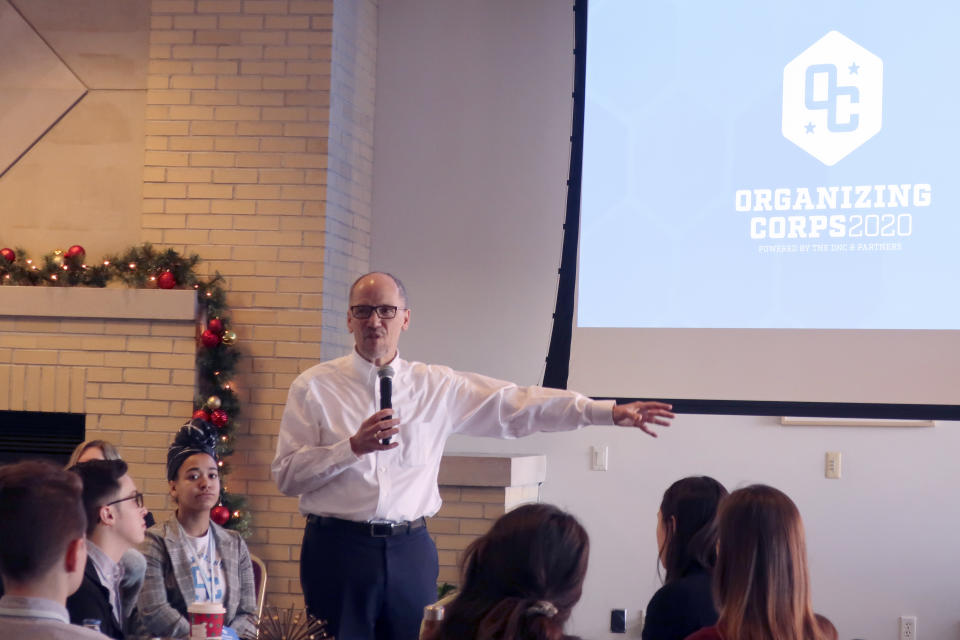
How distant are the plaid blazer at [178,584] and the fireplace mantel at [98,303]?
5.69ft

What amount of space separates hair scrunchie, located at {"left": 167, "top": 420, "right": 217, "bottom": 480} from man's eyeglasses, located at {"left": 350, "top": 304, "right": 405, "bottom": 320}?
29.8 inches

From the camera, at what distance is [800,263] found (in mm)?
4391

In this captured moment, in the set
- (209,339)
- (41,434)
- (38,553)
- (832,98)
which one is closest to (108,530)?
(38,553)

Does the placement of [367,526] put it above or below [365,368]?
below

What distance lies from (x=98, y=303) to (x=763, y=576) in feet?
12.6

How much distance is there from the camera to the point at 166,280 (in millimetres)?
4938

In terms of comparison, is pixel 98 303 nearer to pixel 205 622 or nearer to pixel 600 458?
pixel 600 458

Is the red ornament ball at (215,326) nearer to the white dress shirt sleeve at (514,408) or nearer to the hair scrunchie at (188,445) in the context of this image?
the hair scrunchie at (188,445)

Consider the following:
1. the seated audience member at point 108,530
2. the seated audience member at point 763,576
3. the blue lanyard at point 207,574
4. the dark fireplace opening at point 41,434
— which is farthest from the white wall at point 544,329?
the seated audience member at point 763,576

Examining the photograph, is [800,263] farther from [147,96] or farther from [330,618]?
[147,96]

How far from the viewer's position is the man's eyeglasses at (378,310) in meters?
3.27

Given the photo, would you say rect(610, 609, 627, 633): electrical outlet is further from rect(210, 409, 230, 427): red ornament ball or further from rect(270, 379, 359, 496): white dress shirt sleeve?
rect(270, 379, 359, 496): white dress shirt sleeve

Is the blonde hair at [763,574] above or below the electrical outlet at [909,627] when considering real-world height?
above

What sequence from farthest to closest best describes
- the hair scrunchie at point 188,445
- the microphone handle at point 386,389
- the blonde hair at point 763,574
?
the hair scrunchie at point 188,445, the microphone handle at point 386,389, the blonde hair at point 763,574
